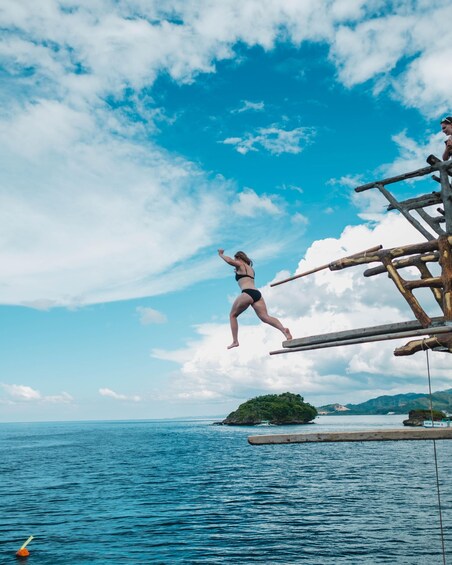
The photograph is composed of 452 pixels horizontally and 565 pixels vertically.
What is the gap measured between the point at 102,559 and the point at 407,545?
674 inches

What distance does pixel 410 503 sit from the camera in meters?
39.4

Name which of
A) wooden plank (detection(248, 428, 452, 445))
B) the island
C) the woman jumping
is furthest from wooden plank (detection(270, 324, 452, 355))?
the island

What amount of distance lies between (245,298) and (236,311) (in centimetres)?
33

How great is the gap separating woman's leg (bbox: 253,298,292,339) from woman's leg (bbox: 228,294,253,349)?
0.19 m

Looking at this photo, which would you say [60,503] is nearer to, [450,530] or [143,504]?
[143,504]

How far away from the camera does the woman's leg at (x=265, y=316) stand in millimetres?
8684

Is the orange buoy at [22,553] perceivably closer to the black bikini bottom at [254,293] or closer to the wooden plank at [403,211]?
the black bikini bottom at [254,293]

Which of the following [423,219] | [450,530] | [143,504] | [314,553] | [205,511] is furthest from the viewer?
[143,504]

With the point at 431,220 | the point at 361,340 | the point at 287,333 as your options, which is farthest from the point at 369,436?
the point at 431,220

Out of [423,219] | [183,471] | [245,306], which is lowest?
[183,471]

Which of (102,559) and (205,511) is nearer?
(102,559)

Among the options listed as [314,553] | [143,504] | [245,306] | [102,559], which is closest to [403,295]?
[245,306]

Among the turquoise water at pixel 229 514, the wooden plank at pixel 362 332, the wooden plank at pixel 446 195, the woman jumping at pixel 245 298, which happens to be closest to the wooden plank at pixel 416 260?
the wooden plank at pixel 446 195

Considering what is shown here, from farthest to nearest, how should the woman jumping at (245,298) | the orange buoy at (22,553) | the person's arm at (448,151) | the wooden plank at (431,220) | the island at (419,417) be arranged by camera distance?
the island at (419,417), the orange buoy at (22,553), the person's arm at (448,151), the wooden plank at (431,220), the woman jumping at (245,298)
